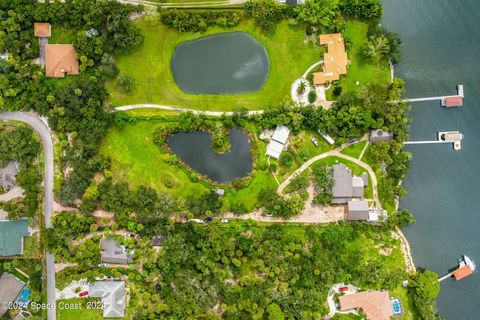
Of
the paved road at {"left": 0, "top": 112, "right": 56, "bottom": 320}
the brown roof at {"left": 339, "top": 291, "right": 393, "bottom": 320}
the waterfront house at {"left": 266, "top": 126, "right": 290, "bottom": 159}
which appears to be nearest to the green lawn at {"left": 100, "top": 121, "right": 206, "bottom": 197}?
the paved road at {"left": 0, "top": 112, "right": 56, "bottom": 320}

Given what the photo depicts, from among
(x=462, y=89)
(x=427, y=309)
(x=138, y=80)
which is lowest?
(x=427, y=309)

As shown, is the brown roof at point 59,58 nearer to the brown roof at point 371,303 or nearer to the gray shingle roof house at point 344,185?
the gray shingle roof house at point 344,185

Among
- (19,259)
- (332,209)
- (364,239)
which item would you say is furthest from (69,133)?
(364,239)

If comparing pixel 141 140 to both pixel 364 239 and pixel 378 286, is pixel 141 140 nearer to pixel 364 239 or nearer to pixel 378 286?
pixel 364 239

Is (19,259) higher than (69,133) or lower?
lower

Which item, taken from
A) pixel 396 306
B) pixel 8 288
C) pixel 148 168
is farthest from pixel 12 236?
pixel 396 306

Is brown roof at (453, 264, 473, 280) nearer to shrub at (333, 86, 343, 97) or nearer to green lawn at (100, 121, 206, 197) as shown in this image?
shrub at (333, 86, 343, 97)

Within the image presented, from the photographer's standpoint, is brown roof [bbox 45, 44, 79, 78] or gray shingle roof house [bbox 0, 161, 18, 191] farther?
gray shingle roof house [bbox 0, 161, 18, 191]
